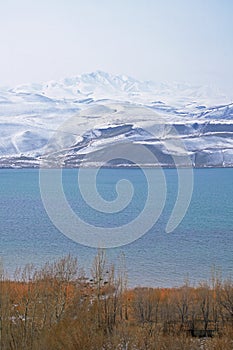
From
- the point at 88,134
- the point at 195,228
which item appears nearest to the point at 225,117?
the point at 88,134

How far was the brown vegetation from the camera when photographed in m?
3.20

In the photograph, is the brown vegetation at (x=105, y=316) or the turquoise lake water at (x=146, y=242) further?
the turquoise lake water at (x=146, y=242)

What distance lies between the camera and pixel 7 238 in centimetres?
Answer: 719

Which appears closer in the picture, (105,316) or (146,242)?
(105,316)

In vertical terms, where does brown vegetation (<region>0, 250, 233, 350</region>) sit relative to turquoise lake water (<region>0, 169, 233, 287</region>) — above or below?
below

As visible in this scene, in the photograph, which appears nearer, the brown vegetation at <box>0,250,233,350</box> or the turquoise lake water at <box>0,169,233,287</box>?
the brown vegetation at <box>0,250,233,350</box>

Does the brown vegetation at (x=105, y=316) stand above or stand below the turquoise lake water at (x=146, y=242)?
below

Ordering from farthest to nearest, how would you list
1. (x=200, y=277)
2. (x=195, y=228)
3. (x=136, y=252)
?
(x=195, y=228) → (x=136, y=252) → (x=200, y=277)

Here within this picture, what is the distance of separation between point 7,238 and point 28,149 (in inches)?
836

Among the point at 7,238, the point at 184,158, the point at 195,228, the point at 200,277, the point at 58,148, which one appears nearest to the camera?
the point at 200,277

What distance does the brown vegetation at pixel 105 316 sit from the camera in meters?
3.20

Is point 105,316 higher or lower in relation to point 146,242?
lower

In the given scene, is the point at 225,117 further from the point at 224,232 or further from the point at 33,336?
the point at 33,336

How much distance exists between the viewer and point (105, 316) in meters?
3.92
